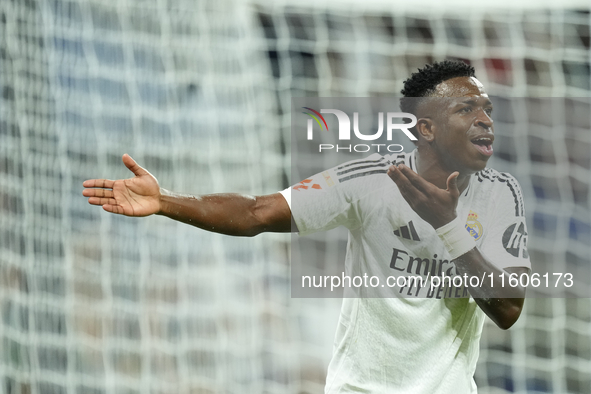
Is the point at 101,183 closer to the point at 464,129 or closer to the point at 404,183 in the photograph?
the point at 404,183

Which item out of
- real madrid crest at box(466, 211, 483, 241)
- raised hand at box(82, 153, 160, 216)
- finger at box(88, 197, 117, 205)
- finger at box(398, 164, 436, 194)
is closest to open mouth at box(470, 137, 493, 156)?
real madrid crest at box(466, 211, 483, 241)

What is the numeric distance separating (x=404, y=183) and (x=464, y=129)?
0.36 meters

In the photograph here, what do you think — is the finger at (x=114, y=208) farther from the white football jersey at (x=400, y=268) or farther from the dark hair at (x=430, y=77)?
the dark hair at (x=430, y=77)

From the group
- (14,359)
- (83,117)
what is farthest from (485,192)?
(14,359)

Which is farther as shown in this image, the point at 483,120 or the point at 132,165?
the point at 483,120

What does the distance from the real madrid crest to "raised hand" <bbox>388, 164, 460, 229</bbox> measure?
14 centimetres

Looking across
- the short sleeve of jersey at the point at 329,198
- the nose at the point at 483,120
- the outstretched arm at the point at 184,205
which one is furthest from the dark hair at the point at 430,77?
the outstretched arm at the point at 184,205

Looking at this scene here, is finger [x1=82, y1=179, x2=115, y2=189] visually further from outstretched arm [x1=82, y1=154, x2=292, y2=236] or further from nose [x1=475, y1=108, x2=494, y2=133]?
nose [x1=475, y1=108, x2=494, y2=133]

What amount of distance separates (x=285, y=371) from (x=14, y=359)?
130 cm

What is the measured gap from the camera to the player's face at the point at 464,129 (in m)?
1.77

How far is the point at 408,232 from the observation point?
167cm

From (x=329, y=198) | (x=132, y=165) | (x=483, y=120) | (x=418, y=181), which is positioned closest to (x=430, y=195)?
(x=418, y=181)

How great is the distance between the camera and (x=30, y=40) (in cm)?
272

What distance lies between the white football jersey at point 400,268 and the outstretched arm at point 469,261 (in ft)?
0.25
